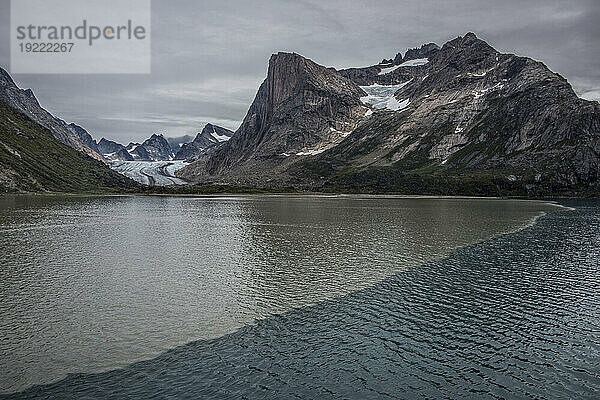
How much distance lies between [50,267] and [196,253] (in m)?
14.9

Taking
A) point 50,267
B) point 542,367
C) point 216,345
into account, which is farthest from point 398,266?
point 50,267

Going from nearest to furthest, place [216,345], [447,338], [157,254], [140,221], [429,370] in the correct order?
1. [429,370]
2. [216,345]
3. [447,338]
4. [157,254]
5. [140,221]

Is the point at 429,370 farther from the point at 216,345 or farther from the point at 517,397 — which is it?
the point at 216,345

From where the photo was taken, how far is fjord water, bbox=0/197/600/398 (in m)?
19.5

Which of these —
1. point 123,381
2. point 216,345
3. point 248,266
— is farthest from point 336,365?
point 248,266

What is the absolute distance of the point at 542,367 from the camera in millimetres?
21203

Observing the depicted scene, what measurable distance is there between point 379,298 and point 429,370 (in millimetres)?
11307

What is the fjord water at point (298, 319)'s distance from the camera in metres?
19.5

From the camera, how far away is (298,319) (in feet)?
90.2

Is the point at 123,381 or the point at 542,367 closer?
the point at 123,381

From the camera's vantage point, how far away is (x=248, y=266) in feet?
140

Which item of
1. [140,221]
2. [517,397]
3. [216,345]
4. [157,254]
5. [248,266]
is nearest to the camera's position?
[517,397]

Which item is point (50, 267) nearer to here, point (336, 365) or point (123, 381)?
point (123, 381)

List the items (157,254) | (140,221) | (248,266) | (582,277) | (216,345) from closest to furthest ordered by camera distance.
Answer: (216,345), (582,277), (248,266), (157,254), (140,221)
